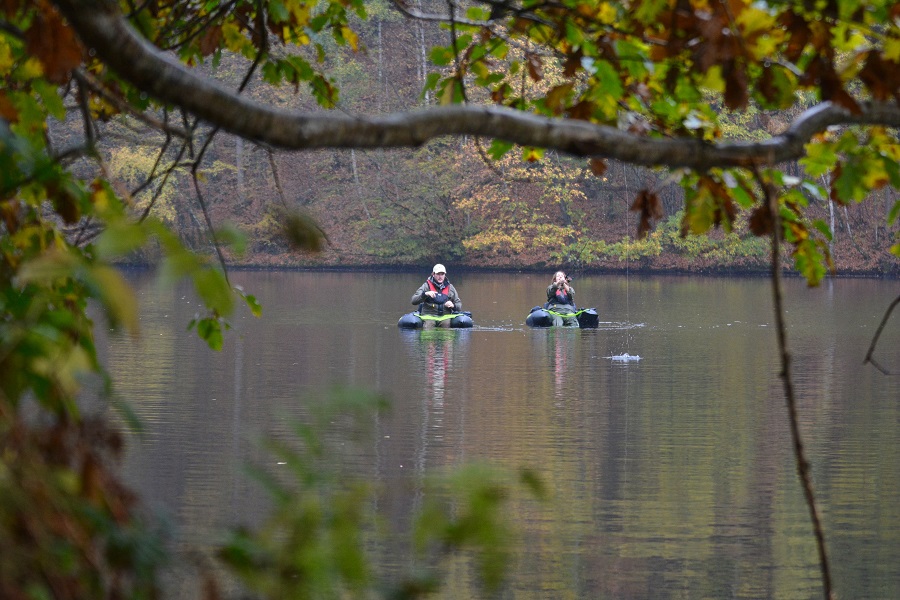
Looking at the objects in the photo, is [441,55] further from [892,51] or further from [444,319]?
[444,319]

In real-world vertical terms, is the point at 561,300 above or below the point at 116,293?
below

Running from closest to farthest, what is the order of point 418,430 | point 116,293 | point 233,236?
point 116,293 < point 233,236 < point 418,430

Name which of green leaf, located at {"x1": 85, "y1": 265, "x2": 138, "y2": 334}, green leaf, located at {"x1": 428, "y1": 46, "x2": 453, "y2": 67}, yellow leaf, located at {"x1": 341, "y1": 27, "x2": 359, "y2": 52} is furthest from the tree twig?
yellow leaf, located at {"x1": 341, "y1": 27, "x2": 359, "y2": 52}

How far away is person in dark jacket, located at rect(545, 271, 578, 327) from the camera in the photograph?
30.4 metres

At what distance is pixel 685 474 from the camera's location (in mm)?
11922

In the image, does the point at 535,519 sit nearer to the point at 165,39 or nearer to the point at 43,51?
the point at 165,39

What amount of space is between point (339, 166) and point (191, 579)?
70.5 meters

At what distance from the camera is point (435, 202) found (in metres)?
72.4

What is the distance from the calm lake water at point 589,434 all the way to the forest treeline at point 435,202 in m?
34.9

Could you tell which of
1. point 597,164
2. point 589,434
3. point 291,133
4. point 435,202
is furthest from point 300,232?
point 435,202

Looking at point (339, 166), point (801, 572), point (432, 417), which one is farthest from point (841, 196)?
point (339, 166)

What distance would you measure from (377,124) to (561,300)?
28463 mm

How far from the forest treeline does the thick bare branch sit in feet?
202

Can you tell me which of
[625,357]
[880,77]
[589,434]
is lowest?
[589,434]
